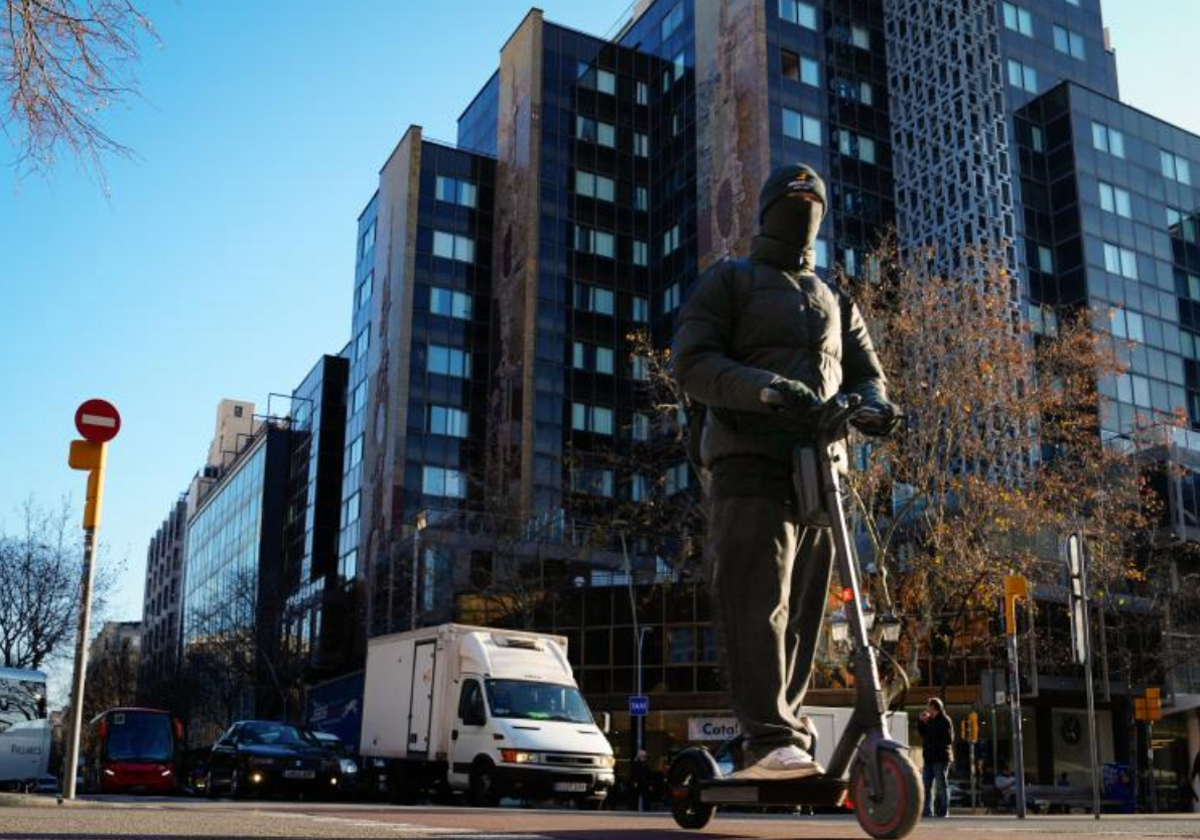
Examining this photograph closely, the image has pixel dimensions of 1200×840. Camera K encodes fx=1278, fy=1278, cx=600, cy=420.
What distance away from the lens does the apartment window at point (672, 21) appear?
73188 millimetres

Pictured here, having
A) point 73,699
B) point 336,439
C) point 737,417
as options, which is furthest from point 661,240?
point 737,417

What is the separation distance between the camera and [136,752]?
101 feet

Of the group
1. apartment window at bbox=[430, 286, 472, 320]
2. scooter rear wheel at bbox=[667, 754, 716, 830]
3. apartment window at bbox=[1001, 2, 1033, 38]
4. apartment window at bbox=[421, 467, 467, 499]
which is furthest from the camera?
apartment window at bbox=[430, 286, 472, 320]

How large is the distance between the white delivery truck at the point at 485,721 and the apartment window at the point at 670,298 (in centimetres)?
4877

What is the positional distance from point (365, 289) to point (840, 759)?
7433cm

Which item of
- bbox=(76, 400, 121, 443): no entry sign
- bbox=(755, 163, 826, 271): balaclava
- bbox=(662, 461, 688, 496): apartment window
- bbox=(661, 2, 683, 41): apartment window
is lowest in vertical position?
bbox=(755, 163, 826, 271): balaclava

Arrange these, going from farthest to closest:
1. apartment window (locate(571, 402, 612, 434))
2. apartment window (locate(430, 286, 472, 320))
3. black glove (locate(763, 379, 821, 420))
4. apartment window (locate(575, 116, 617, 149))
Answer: apartment window (locate(575, 116, 617, 149)), apartment window (locate(430, 286, 472, 320)), apartment window (locate(571, 402, 612, 434)), black glove (locate(763, 379, 821, 420))

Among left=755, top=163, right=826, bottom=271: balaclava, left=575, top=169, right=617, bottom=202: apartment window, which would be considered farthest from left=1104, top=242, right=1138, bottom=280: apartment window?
left=755, top=163, right=826, bottom=271: balaclava

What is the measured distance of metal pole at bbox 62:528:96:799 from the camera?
431 inches

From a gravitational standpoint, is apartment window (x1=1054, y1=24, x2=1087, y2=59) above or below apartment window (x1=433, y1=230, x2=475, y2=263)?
above

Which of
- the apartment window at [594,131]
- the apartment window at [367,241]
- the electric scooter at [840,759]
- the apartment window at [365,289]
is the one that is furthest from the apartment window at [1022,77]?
the electric scooter at [840,759]

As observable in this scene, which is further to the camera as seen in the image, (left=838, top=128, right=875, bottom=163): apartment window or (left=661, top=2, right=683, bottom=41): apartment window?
(left=661, top=2, right=683, bottom=41): apartment window

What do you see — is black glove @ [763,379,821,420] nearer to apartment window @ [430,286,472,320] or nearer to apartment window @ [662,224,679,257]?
apartment window @ [430,286,472,320]

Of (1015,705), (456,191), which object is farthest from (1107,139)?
(1015,705)
